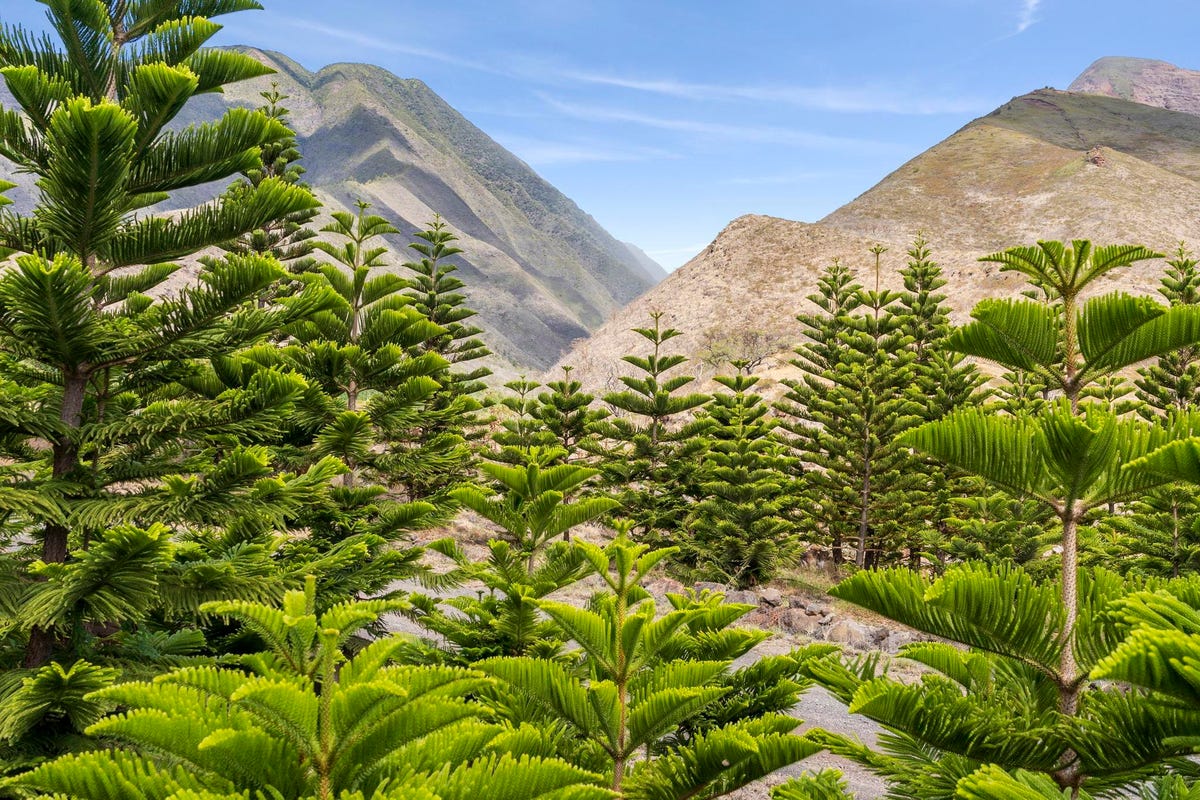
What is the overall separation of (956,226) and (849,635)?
59.7 m

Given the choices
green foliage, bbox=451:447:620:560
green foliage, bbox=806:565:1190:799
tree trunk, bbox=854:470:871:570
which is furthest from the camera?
tree trunk, bbox=854:470:871:570

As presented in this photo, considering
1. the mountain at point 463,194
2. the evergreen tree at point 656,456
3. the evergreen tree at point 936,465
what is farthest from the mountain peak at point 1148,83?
the evergreen tree at point 656,456

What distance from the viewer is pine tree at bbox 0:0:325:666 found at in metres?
3.50

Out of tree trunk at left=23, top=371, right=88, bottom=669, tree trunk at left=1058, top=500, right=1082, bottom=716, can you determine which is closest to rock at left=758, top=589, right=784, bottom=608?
tree trunk at left=1058, top=500, right=1082, bottom=716

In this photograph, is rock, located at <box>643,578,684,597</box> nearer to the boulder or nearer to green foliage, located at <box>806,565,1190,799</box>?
the boulder

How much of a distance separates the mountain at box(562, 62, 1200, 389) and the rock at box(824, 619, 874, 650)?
1881 centimetres

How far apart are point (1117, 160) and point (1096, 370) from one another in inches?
3128

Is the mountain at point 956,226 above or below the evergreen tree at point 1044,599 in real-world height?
above

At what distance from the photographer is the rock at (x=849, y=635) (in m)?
11.3

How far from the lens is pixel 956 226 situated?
6069 centimetres

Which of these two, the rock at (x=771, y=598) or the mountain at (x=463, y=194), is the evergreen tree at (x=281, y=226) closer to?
the rock at (x=771, y=598)

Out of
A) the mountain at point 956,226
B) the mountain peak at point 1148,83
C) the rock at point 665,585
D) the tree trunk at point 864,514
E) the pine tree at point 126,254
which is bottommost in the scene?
the rock at point 665,585

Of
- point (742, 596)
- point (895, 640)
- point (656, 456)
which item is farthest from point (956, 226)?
point (895, 640)

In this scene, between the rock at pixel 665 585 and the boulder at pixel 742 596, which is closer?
the boulder at pixel 742 596
